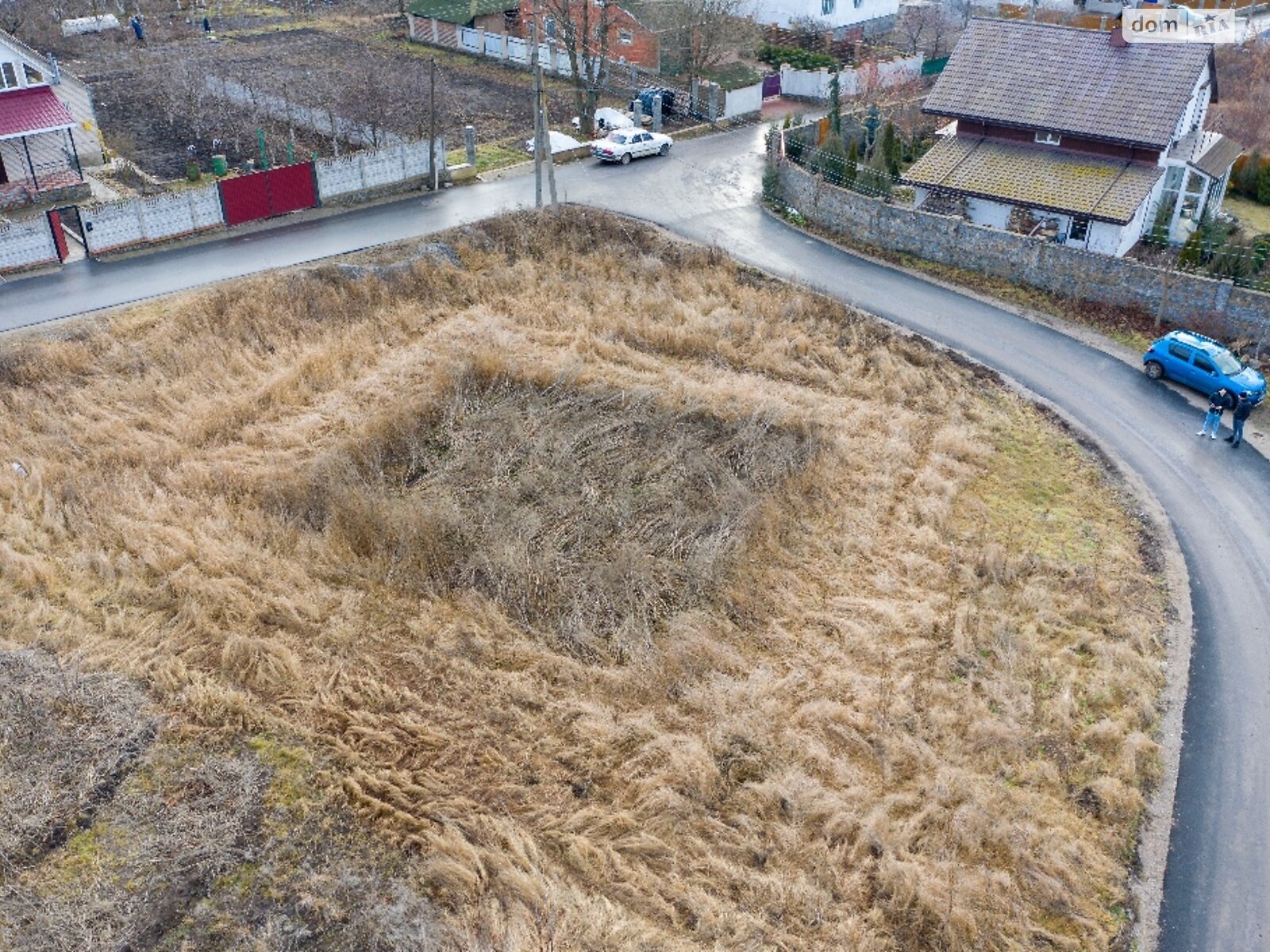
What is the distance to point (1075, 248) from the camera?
30.6m

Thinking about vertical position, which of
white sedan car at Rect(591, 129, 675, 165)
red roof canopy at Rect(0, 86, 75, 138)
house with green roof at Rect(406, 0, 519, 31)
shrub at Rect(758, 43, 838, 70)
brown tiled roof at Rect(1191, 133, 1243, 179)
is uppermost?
house with green roof at Rect(406, 0, 519, 31)

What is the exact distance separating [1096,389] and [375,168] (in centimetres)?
2396

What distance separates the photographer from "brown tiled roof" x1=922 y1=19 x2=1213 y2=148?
1270 inches

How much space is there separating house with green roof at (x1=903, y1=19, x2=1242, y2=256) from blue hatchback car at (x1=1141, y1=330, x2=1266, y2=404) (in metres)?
6.71

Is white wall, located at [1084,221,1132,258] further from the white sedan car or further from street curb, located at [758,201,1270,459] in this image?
the white sedan car

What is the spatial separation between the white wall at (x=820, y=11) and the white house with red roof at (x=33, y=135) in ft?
117

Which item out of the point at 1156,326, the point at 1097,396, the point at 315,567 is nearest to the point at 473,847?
the point at 315,567

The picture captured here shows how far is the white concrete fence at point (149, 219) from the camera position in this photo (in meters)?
29.9

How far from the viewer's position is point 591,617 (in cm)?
1828

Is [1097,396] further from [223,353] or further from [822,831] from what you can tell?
[223,353]

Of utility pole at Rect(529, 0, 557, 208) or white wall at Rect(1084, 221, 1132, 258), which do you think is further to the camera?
white wall at Rect(1084, 221, 1132, 258)

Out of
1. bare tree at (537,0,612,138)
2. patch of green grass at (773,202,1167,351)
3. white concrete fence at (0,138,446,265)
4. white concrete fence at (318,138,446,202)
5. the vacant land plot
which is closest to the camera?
patch of green grass at (773,202,1167,351)

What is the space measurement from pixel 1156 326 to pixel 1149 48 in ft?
36.2

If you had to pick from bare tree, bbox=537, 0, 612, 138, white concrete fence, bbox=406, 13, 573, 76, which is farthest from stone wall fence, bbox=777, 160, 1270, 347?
A: white concrete fence, bbox=406, 13, 573, 76
